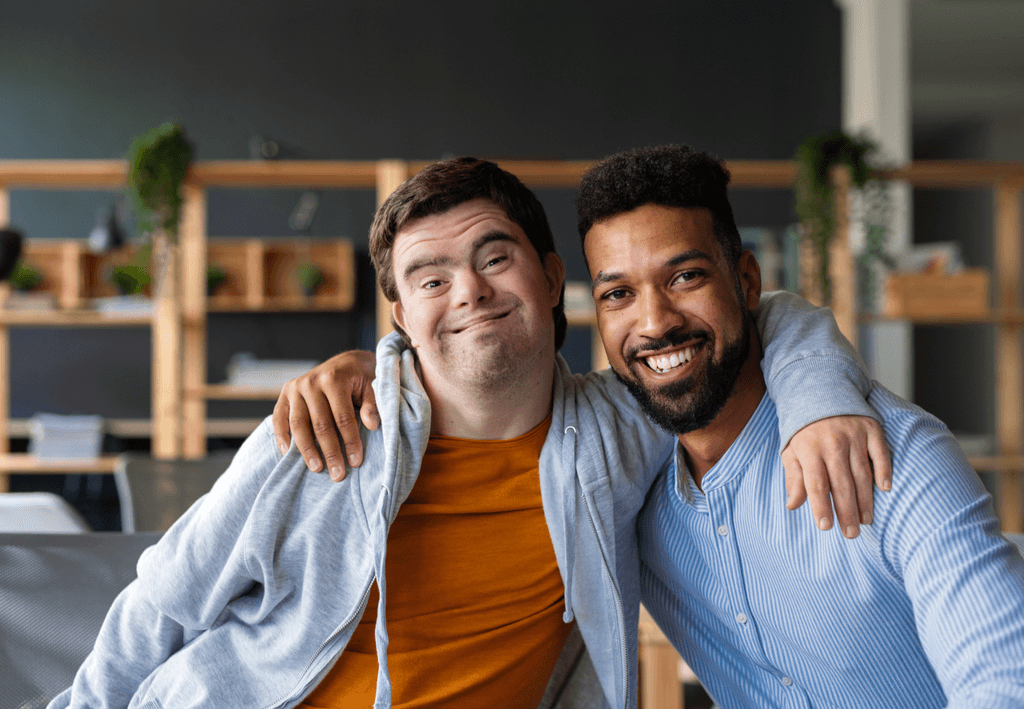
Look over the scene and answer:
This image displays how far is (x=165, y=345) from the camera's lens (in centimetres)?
308

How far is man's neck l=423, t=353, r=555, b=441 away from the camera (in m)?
1.33

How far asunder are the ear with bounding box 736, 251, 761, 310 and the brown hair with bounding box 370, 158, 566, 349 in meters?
0.35

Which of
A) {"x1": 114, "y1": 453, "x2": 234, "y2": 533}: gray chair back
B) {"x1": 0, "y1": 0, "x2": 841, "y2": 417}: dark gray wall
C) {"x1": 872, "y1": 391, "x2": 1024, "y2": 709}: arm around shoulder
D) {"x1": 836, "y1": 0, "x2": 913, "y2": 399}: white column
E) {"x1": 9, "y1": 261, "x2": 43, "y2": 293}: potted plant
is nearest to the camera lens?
{"x1": 872, "y1": 391, "x2": 1024, "y2": 709}: arm around shoulder

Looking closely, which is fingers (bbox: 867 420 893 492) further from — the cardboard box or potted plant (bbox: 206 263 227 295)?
potted plant (bbox: 206 263 227 295)

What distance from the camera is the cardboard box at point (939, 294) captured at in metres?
3.31

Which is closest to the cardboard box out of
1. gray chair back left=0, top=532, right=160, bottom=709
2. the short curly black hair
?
the short curly black hair

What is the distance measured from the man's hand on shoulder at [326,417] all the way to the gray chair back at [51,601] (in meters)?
0.46

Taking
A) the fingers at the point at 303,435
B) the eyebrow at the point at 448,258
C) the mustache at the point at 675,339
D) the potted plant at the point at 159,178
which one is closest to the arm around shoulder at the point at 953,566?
the mustache at the point at 675,339

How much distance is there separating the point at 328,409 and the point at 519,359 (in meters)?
0.32

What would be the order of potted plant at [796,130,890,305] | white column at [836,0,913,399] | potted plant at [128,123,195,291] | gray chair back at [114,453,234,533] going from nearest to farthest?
gray chair back at [114,453,234,533]
potted plant at [128,123,195,291]
potted plant at [796,130,890,305]
white column at [836,0,913,399]

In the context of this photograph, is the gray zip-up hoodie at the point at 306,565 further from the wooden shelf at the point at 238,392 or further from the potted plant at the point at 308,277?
the potted plant at the point at 308,277

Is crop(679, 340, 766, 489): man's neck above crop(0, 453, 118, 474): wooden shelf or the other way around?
above

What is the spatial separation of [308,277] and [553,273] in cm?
384

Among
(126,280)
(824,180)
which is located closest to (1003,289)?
(824,180)
